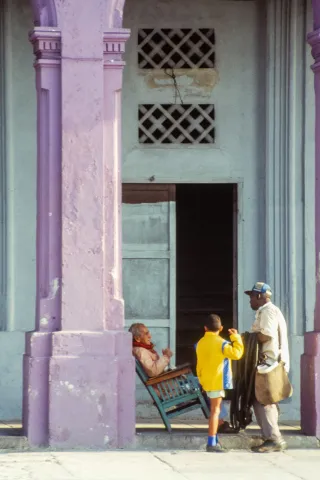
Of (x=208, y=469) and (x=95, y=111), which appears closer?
(x=208, y=469)

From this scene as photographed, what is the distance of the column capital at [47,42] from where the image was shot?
37.1 feet

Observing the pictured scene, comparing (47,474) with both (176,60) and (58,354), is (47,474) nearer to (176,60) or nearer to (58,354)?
(58,354)

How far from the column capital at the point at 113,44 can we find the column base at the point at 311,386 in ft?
9.88

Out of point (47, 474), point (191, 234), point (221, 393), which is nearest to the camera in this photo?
point (47, 474)

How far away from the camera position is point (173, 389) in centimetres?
1158

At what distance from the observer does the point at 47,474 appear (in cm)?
971

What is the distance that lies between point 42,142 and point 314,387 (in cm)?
326

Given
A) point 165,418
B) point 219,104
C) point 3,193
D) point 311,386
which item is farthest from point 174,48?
point 165,418

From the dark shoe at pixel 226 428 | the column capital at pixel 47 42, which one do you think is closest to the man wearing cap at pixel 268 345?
the dark shoe at pixel 226 428

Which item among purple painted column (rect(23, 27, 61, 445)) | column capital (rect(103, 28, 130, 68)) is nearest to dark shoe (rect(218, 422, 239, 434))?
purple painted column (rect(23, 27, 61, 445))

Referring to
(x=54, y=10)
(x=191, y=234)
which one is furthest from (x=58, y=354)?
(x=191, y=234)

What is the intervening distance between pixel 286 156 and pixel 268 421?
3.51m

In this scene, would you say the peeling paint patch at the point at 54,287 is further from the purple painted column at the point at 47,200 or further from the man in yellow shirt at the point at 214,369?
the man in yellow shirt at the point at 214,369

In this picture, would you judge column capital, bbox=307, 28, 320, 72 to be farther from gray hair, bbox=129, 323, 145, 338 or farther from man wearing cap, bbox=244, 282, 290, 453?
gray hair, bbox=129, 323, 145, 338
